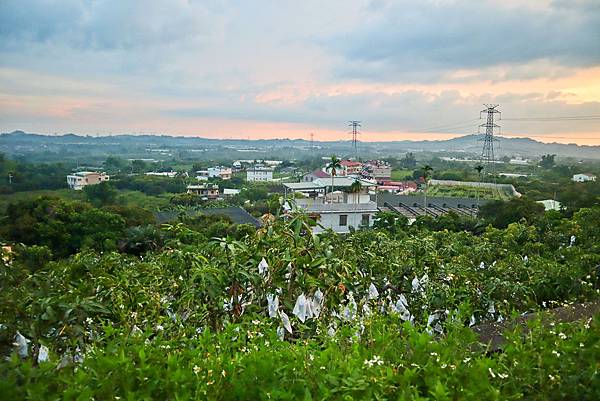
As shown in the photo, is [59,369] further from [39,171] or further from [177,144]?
[177,144]

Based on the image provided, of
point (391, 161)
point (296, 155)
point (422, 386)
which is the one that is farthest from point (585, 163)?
point (296, 155)

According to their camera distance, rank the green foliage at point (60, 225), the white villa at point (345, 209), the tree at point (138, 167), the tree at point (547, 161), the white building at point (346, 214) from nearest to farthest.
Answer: the green foliage at point (60, 225) → the white villa at point (345, 209) → the white building at point (346, 214) → the tree at point (547, 161) → the tree at point (138, 167)

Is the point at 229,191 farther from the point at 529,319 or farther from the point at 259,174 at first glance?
the point at 529,319

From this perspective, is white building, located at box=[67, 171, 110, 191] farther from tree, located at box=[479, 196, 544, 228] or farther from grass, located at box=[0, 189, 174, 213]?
tree, located at box=[479, 196, 544, 228]

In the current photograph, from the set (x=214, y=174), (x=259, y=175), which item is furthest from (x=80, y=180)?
(x=259, y=175)

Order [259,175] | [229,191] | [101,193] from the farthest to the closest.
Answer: [259,175] < [229,191] < [101,193]

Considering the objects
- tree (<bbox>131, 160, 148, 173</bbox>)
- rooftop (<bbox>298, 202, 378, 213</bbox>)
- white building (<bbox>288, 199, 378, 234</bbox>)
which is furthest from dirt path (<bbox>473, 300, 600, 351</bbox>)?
tree (<bbox>131, 160, 148, 173</bbox>)

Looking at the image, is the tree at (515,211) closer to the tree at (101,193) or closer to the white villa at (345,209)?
the white villa at (345,209)

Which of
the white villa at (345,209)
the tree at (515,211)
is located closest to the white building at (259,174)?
the white villa at (345,209)
